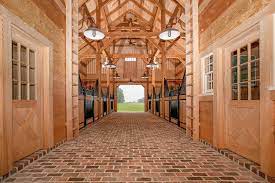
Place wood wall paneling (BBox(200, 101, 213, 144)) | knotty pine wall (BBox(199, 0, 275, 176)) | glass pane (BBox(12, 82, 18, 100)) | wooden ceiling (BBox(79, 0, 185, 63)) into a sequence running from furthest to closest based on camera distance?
wooden ceiling (BBox(79, 0, 185, 63)) → wood wall paneling (BBox(200, 101, 213, 144)) → glass pane (BBox(12, 82, 18, 100)) → knotty pine wall (BBox(199, 0, 275, 176))

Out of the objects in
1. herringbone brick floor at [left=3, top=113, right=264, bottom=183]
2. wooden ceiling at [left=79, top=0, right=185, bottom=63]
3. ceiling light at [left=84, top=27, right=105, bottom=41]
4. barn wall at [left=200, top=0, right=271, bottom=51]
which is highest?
wooden ceiling at [left=79, top=0, right=185, bottom=63]

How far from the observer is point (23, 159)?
3287mm

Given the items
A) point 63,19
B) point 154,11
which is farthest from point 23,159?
point 154,11

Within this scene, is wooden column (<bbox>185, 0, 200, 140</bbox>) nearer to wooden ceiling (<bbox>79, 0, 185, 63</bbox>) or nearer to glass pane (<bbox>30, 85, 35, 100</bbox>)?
glass pane (<bbox>30, 85, 35, 100</bbox>)

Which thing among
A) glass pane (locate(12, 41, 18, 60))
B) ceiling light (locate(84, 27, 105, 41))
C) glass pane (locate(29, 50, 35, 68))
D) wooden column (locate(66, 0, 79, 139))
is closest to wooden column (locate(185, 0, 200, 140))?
ceiling light (locate(84, 27, 105, 41))

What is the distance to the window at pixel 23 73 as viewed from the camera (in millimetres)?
3326

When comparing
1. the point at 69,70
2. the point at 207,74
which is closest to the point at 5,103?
the point at 69,70

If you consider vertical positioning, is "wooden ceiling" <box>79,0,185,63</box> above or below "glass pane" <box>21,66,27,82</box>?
above

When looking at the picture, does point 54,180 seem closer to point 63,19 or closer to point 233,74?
point 233,74

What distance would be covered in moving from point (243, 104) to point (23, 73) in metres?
3.67

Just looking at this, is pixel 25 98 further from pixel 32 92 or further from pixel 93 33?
pixel 93 33

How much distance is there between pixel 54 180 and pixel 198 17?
15.3 feet

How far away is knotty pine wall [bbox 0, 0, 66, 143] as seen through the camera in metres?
3.42

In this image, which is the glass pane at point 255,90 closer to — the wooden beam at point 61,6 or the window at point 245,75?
the window at point 245,75
